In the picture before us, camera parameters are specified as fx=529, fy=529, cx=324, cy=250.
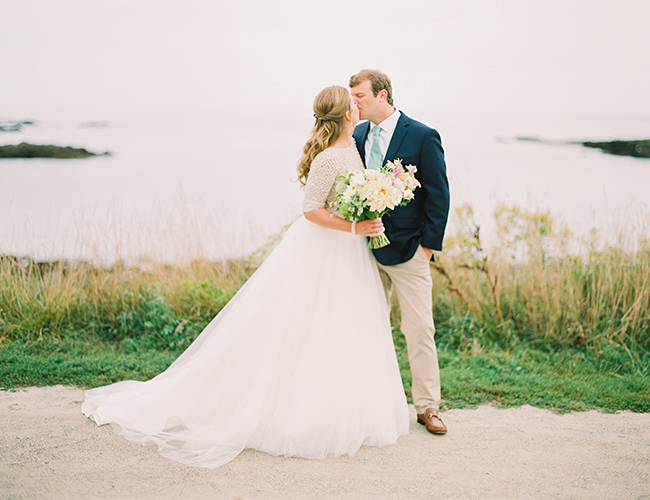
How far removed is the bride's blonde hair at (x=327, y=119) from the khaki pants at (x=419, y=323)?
882 mm

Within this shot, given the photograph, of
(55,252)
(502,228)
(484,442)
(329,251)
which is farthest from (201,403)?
(502,228)

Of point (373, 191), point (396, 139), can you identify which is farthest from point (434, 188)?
point (373, 191)

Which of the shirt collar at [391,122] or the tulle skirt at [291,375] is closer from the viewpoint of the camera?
the tulle skirt at [291,375]

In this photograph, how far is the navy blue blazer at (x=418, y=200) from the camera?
11.0 feet

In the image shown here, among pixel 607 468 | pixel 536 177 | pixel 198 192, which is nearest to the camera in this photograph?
pixel 607 468

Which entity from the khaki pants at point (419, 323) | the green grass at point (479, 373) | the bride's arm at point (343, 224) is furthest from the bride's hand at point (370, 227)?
the green grass at point (479, 373)

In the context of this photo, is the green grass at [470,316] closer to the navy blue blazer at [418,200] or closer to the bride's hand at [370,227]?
the navy blue blazer at [418,200]

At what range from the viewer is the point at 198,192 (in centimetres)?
634

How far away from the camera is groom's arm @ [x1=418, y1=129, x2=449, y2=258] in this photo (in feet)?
11.0

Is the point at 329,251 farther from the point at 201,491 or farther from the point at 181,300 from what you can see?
the point at 181,300

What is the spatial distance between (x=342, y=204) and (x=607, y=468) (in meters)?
2.13

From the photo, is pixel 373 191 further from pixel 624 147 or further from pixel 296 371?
pixel 624 147

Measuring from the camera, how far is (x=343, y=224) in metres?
3.19

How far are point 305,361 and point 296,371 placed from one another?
8 centimetres
